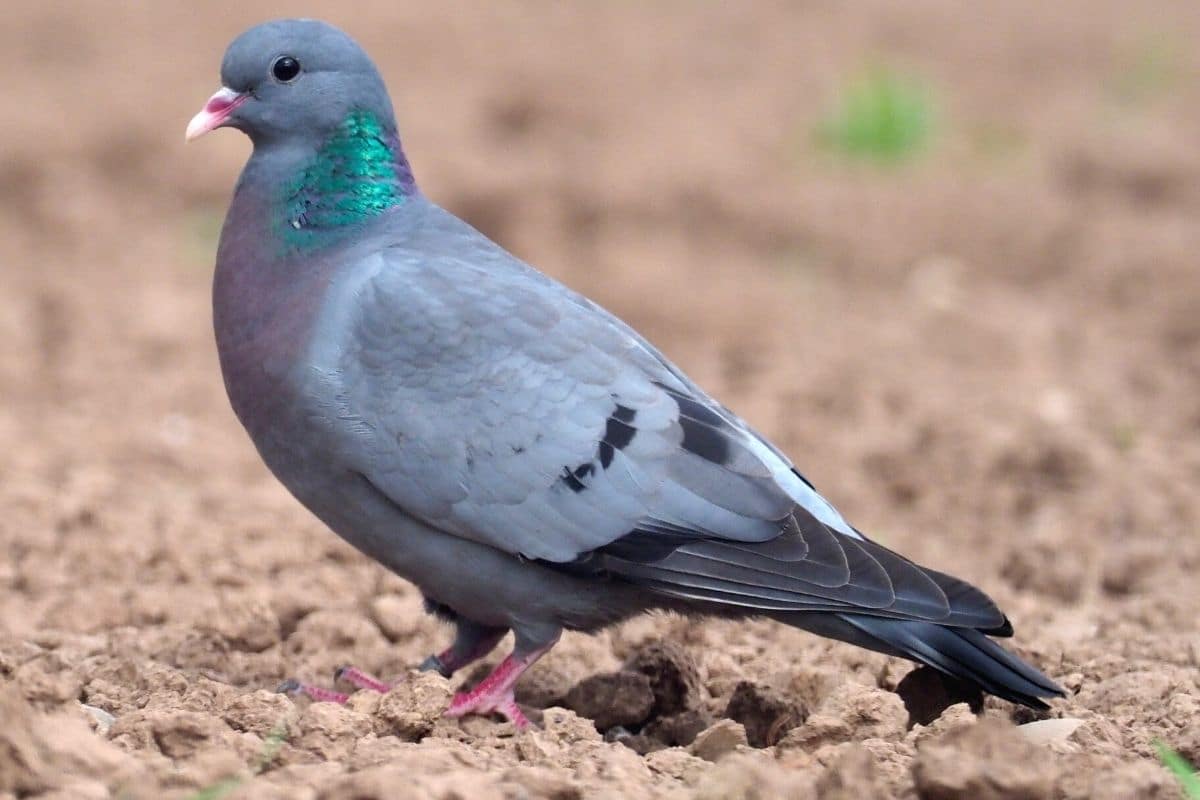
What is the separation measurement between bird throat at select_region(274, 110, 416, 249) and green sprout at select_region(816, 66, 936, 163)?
5.79 m

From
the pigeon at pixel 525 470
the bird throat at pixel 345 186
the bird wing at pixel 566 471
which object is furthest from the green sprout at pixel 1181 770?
the bird throat at pixel 345 186

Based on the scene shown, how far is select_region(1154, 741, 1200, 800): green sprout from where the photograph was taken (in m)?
3.49

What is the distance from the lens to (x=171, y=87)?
1080 cm

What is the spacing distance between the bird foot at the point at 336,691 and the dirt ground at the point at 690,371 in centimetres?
15

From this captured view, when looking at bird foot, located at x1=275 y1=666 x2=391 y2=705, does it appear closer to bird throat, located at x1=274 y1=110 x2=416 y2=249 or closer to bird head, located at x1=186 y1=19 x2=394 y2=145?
bird throat, located at x1=274 y1=110 x2=416 y2=249

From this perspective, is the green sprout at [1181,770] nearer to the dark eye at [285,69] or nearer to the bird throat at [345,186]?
the bird throat at [345,186]

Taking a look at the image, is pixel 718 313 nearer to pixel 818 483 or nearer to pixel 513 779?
pixel 818 483

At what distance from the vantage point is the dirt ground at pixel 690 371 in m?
3.75

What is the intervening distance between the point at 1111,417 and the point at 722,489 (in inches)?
134

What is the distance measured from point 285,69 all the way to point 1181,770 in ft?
9.07

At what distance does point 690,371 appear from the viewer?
7781 mm

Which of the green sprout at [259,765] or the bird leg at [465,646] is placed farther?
the bird leg at [465,646]

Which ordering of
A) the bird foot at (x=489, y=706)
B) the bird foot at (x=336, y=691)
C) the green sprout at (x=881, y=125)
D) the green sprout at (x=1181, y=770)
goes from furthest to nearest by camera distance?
the green sprout at (x=881, y=125) → the bird foot at (x=336, y=691) → the bird foot at (x=489, y=706) → the green sprout at (x=1181, y=770)

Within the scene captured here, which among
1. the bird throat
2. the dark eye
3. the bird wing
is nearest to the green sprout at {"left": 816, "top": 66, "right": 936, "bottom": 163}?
the bird throat
